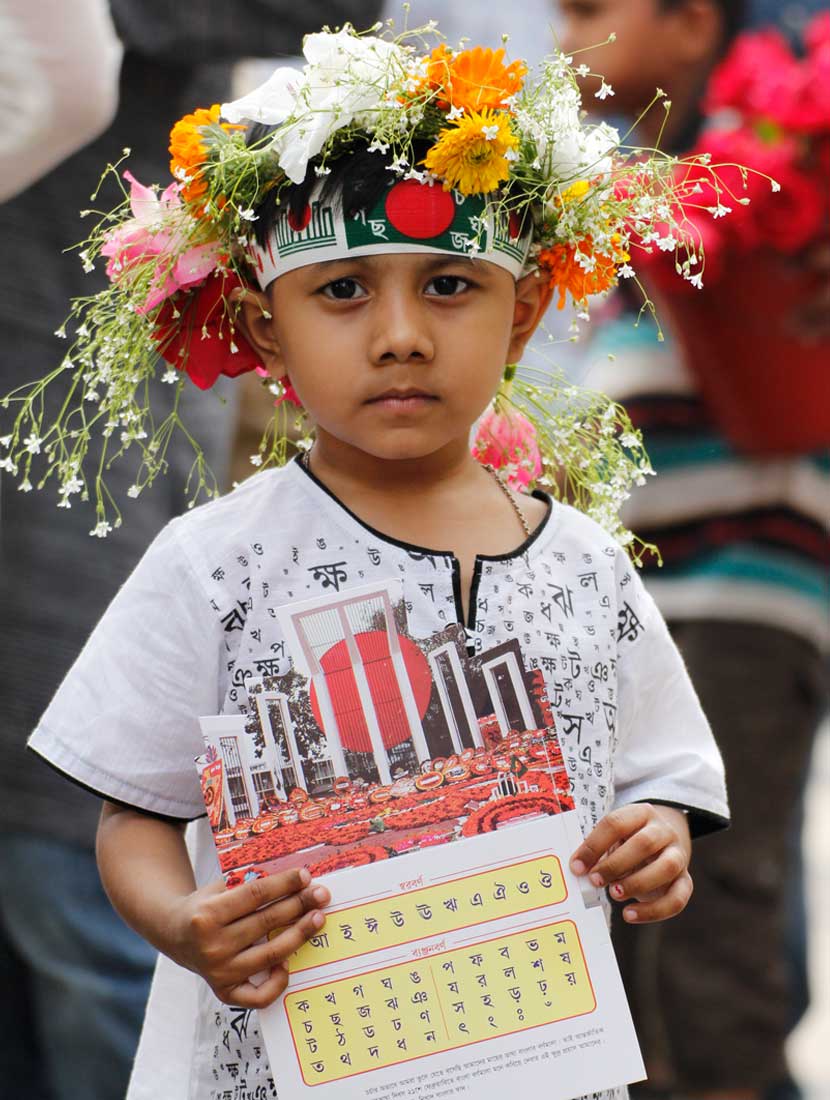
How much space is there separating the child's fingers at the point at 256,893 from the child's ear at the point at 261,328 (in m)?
0.65

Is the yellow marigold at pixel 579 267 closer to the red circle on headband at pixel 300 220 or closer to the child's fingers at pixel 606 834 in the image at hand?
the red circle on headband at pixel 300 220

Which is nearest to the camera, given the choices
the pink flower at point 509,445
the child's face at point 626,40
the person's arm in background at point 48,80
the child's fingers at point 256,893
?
the child's fingers at point 256,893

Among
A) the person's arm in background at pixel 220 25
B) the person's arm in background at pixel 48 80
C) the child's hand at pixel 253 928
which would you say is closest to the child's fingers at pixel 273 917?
the child's hand at pixel 253 928

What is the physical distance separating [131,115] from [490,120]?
1.40m

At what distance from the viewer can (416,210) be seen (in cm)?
182

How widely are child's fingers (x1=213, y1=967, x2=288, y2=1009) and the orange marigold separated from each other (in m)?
0.97

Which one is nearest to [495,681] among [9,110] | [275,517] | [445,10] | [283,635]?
[283,635]

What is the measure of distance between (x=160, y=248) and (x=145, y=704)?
56 centimetres

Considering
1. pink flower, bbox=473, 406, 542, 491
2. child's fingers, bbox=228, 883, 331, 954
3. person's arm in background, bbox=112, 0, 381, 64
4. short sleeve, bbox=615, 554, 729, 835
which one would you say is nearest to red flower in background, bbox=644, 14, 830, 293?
person's arm in background, bbox=112, 0, 381, 64

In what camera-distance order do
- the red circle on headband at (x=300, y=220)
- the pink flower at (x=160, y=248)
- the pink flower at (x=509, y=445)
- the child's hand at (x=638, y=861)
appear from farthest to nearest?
the pink flower at (x=509, y=445) → the pink flower at (x=160, y=248) → the red circle on headband at (x=300, y=220) → the child's hand at (x=638, y=861)

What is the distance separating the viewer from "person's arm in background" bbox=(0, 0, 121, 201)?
2529 mm

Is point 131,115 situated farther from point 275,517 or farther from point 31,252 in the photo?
point 275,517

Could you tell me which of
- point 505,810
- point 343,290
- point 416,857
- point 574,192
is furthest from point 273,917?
A: point 574,192

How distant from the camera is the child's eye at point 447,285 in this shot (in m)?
1.86
